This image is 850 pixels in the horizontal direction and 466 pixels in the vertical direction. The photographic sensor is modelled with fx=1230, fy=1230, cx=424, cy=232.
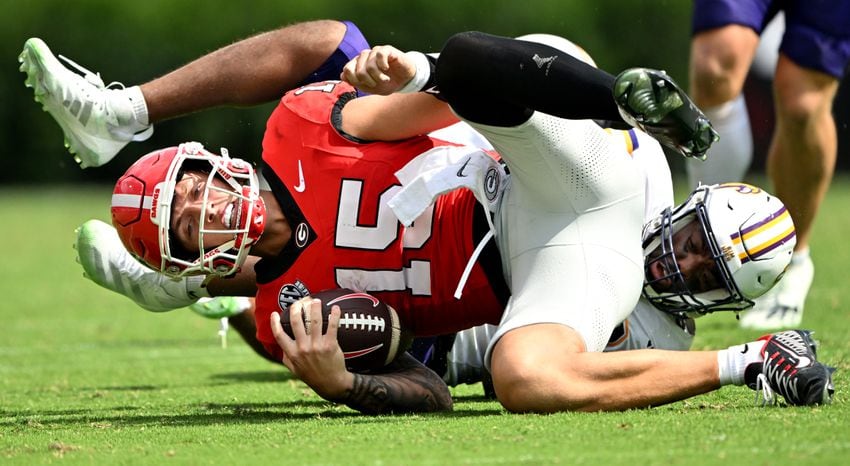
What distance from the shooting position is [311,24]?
14.1 feet

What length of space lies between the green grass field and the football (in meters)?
0.19

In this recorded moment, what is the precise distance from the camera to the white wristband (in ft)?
11.5

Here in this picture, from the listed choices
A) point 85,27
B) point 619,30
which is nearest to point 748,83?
point 619,30

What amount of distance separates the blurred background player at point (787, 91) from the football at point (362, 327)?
2317 mm

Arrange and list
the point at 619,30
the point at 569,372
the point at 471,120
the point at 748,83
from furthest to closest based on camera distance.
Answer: the point at 619,30
the point at 748,83
the point at 471,120
the point at 569,372

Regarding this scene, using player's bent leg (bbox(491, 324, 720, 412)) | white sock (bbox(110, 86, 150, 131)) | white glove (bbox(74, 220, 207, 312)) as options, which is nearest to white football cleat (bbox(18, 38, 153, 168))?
white sock (bbox(110, 86, 150, 131))

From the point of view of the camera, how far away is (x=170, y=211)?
3557 millimetres

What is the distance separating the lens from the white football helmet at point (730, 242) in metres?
3.66

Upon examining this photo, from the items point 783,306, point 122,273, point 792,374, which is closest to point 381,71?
point 792,374

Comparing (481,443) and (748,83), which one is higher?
(748,83)

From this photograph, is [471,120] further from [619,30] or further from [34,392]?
[619,30]

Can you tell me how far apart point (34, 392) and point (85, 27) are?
1497 cm

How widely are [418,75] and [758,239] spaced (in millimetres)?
1119

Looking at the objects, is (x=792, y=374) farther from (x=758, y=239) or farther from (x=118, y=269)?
(x=118, y=269)
